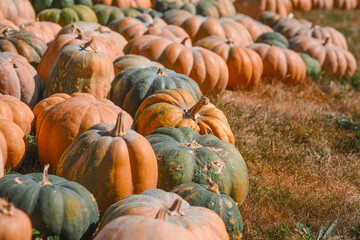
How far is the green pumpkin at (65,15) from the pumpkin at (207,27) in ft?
4.55

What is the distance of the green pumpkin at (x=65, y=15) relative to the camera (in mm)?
7562

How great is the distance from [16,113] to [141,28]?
3.47 meters

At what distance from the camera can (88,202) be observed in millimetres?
2635

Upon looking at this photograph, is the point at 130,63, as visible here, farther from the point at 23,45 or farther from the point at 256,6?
the point at 256,6

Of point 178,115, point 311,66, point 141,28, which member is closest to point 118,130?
point 178,115

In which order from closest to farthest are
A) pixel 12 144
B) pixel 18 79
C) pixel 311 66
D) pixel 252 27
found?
pixel 12 144
pixel 18 79
pixel 311 66
pixel 252 27

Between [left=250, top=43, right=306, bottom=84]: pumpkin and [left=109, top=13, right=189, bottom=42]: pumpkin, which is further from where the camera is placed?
[left=250, top=43, right=306, bottom=84]: pumpkin

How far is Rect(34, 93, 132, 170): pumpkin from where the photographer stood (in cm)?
375

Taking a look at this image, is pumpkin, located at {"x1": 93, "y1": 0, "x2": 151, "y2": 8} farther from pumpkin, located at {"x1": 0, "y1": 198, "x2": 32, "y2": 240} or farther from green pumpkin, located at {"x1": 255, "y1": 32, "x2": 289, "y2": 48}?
pumpkin, located at {"x1": 0, "y1": 198, "x2": 32, "y2": 240}

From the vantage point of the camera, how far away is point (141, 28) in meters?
7.11

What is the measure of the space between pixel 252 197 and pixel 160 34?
3.49 meters

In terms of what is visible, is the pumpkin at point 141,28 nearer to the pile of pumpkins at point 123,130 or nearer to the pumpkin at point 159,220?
the pile of pumpkins at point 123,130

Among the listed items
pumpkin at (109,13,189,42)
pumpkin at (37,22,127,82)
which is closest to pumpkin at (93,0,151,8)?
pumpkin at (109,13,189,42)

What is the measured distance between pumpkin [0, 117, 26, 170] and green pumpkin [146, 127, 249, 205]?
0.97m
